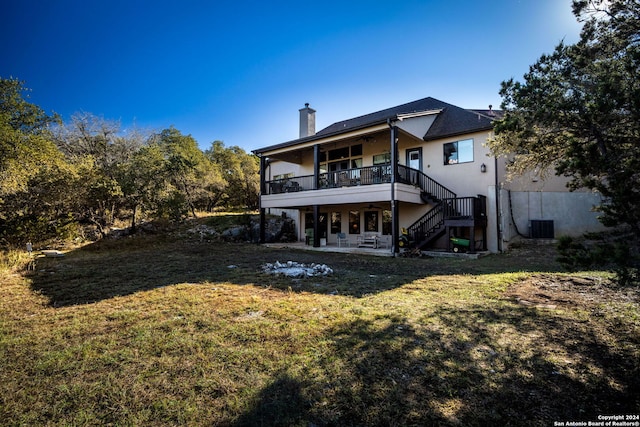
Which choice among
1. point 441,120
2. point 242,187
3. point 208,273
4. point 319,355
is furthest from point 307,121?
point 319,355

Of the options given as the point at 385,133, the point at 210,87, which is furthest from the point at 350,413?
the point at 210,87

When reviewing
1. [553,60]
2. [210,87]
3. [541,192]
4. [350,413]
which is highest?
[210,87]

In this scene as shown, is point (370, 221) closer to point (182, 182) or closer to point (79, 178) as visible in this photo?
point (182, 182)

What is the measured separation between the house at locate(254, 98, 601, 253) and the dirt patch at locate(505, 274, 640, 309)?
5.23 metres

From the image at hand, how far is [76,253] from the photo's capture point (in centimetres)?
1199

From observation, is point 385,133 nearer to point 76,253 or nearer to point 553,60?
point 553,60

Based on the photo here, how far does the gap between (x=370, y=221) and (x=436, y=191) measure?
382 centimetres

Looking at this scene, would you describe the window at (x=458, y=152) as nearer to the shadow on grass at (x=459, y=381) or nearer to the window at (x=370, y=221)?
the window at (x=370, y=221)

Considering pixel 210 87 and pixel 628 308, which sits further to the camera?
pixel 210 87

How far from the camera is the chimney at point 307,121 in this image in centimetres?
2017

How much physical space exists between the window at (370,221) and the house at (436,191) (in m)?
0.05

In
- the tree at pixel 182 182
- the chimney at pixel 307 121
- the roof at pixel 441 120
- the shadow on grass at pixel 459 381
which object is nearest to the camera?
the shadow on grass at pixel 459 381

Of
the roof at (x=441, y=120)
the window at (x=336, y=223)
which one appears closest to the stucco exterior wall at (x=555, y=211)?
the roof at (x=441, y=120)

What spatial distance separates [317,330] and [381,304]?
1.54 metres
